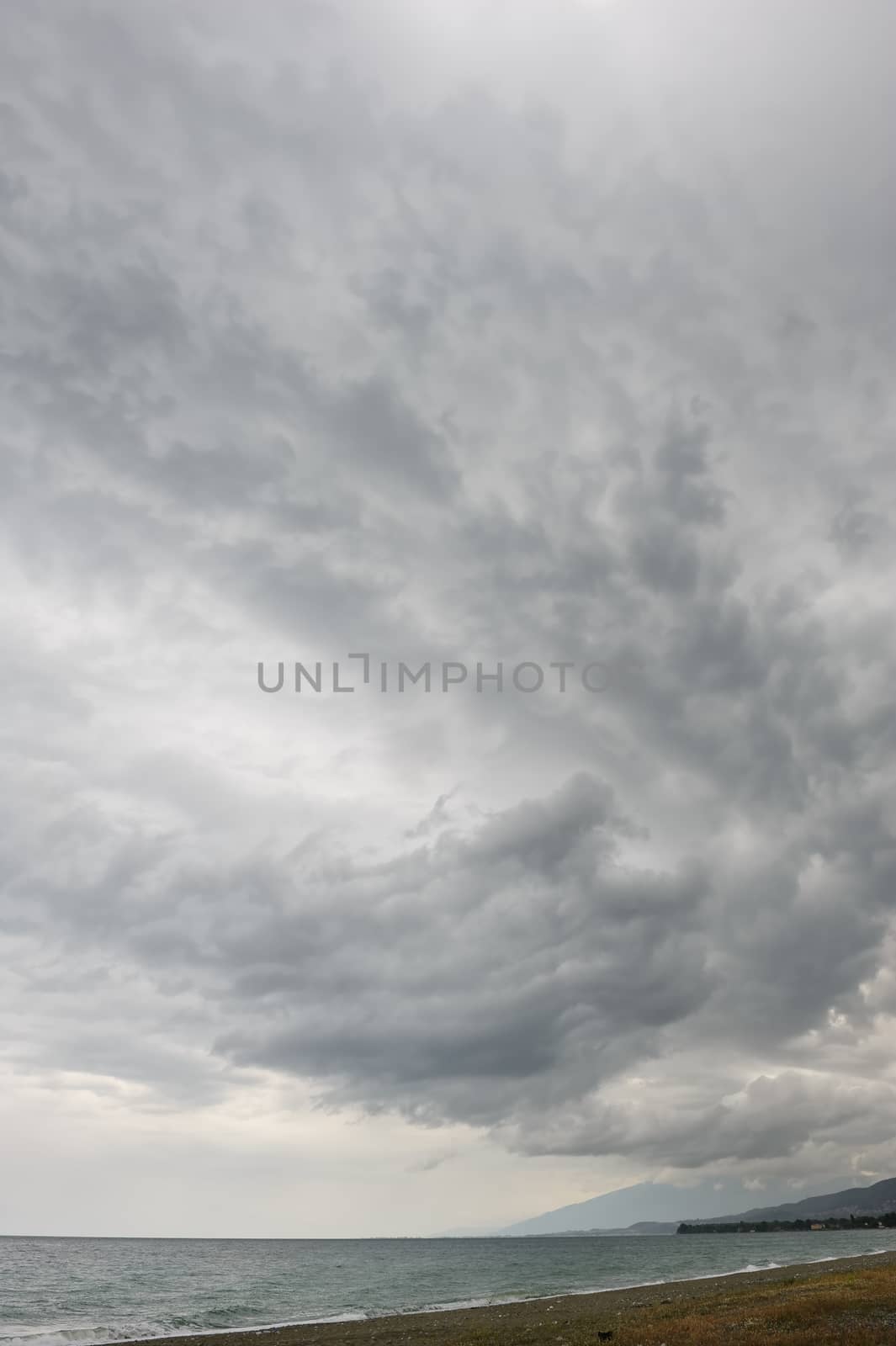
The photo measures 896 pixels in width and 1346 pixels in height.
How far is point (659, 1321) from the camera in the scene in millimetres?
43156

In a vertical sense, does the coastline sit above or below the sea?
above

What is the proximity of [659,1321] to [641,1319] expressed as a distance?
4875mm

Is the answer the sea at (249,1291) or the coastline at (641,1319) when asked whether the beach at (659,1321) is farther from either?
the sea at (249,1291)

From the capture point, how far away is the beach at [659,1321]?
33.0 metres

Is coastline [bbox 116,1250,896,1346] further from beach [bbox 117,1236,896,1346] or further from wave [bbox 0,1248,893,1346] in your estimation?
wave [bbox 0,1248,893,1346]

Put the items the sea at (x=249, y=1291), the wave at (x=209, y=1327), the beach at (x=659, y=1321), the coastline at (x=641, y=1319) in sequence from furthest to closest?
1. the sea at (x=249, y=1291)
2. the wave at (x=209, y=1327)
3. the coastline at (x=641, y=1319)
4. the beach at (x=659, y=1321)

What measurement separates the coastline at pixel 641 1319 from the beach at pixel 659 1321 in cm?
9

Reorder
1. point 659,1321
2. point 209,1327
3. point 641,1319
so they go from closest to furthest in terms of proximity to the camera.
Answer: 1. point 659,1321
2. point 641,1319
3. point 209,1327

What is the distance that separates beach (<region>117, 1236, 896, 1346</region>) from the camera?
33.0 m

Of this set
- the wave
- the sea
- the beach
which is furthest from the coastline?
the sea

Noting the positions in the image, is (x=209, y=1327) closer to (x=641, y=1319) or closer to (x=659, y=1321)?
(x=641, y=1319)

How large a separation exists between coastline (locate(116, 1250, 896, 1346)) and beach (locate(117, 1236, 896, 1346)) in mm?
89

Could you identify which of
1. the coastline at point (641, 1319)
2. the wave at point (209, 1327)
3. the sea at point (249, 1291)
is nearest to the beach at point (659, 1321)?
the coastline at point (641, 1319)

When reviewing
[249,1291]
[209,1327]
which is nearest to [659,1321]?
[209,1327]
